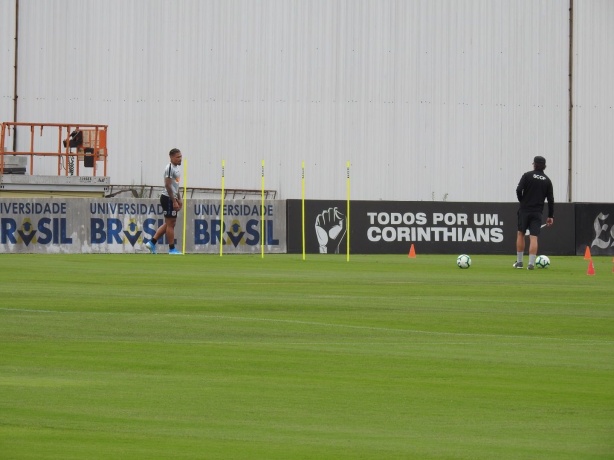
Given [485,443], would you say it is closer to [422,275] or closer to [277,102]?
[422,275]

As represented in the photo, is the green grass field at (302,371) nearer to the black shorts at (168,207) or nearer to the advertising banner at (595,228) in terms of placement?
the black shorts at (168,207)

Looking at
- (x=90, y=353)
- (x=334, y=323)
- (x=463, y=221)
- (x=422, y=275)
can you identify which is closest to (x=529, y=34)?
(x=463, y=221)

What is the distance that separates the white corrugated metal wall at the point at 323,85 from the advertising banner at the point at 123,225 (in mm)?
12159

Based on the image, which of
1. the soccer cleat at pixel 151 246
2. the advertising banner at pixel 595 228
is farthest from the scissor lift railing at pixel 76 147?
the advertising banner at pixel 595 228

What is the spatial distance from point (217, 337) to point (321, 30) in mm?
34350

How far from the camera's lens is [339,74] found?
4569 cm

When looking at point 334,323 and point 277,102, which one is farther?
point 277,102

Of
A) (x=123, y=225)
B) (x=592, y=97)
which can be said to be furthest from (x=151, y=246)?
(x=592, y=97)

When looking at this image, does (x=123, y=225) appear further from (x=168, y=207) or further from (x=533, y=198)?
(x=533, y=198)

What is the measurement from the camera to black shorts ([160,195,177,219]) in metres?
29.2

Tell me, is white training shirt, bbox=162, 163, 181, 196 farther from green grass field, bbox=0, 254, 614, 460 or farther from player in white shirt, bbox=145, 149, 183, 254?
green grass field, bbox=0, 254, 614, 460

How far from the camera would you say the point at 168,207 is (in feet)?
96.1

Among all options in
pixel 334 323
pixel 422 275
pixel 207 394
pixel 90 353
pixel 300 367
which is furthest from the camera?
pixel 422 275

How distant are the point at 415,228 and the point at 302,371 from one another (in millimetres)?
24610
